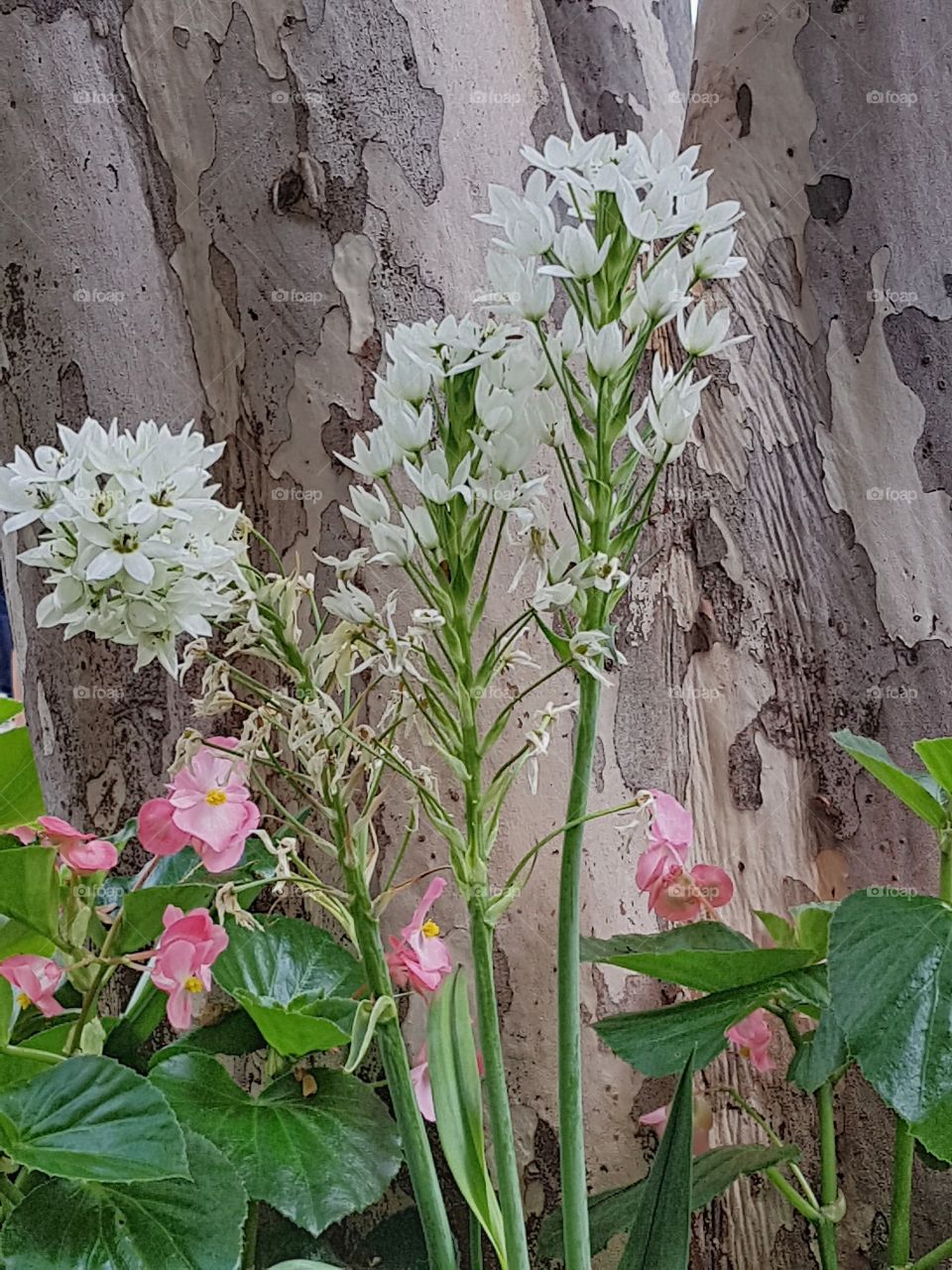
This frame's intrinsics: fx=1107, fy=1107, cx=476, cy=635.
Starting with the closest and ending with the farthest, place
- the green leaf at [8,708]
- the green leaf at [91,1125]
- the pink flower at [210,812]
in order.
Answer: the green leaf at [91,1125], the pink flower at [210,812], the green leaf at [8,708]

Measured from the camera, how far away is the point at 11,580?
2.81 feet

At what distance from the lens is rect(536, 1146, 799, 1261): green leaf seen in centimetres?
64

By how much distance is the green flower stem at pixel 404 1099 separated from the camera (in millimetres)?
516

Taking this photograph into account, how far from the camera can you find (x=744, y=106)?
96 centimetres

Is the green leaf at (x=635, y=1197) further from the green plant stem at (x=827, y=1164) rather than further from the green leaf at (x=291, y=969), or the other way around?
the green leaf at (x=291, y=969)

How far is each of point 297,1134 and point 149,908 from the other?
0.45 ft

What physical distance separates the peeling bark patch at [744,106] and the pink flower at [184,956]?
789 mm

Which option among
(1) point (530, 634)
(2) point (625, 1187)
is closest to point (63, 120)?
(1) point (530, 634)

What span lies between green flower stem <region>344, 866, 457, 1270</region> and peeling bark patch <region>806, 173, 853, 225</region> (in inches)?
27.1

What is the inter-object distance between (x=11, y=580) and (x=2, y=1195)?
0.47 m

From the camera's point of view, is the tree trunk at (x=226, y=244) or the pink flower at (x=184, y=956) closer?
the pink flower at (x=184, y=956)

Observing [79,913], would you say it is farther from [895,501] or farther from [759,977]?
[895,501]

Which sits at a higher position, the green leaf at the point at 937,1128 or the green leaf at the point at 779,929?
the green leaf at the point at 779,929

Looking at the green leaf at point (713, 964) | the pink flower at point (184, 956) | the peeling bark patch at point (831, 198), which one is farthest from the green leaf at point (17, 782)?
the peeling bark patch at point (831, 198)
